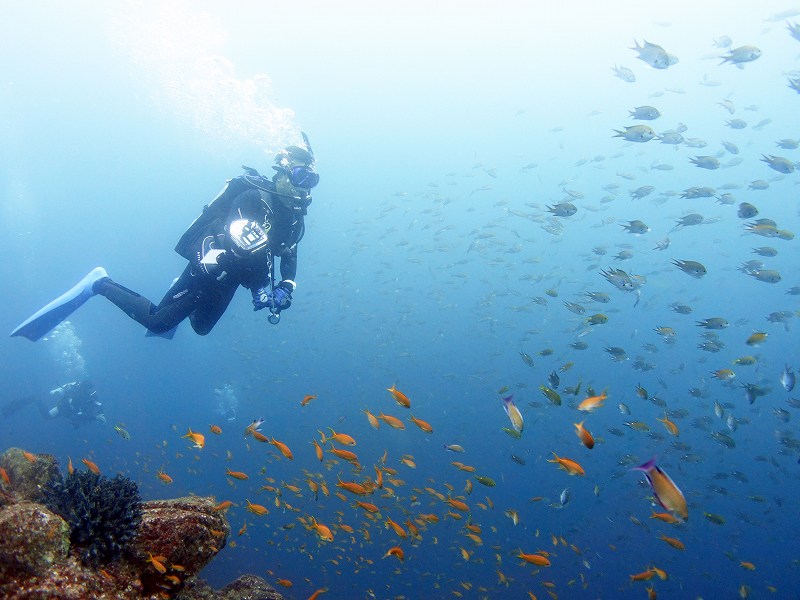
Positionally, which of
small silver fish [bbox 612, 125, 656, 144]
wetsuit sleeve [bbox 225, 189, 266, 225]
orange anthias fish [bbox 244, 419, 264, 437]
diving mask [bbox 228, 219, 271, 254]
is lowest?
orange anthias fish [bbox 244, 419, 264, 437]

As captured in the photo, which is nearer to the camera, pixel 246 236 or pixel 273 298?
pixel 246 236

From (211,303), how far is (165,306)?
2.66 feet

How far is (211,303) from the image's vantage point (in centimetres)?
748

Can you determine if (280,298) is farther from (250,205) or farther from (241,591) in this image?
(241,591)

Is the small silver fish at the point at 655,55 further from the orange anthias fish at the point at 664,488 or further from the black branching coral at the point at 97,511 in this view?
the black branching coral at the point at 97,511

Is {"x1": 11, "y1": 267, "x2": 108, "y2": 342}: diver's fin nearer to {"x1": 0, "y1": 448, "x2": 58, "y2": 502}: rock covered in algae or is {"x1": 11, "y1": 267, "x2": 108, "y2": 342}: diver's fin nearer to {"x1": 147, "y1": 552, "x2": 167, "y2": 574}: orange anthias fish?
{"x1": 0, "y1": 448, "x2": 58, "y2": 502}: rock covered in algae

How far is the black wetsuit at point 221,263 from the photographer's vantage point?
6883 mm

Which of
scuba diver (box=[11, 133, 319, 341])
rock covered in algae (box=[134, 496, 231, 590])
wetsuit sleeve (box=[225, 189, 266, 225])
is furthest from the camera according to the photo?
wetsuit sleeve (box=[225, 189, 266, 225])

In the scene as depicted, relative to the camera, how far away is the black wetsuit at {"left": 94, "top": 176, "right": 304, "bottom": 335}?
22.6ft

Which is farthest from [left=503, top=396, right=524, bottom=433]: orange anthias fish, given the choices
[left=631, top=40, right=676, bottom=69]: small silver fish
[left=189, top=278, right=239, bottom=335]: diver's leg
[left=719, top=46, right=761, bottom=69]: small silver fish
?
[left=719, top=46, right=761, bottom=69]: small silver fish

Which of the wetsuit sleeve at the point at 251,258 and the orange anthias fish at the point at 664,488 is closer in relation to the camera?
the orange anthias fish at the point at 664,488

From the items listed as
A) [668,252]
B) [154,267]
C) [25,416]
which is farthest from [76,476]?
[154,267]

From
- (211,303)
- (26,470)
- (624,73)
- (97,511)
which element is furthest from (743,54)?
(26,470)

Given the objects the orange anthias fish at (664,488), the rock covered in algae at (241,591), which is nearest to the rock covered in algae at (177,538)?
the rock covered in algae at (241,591)
